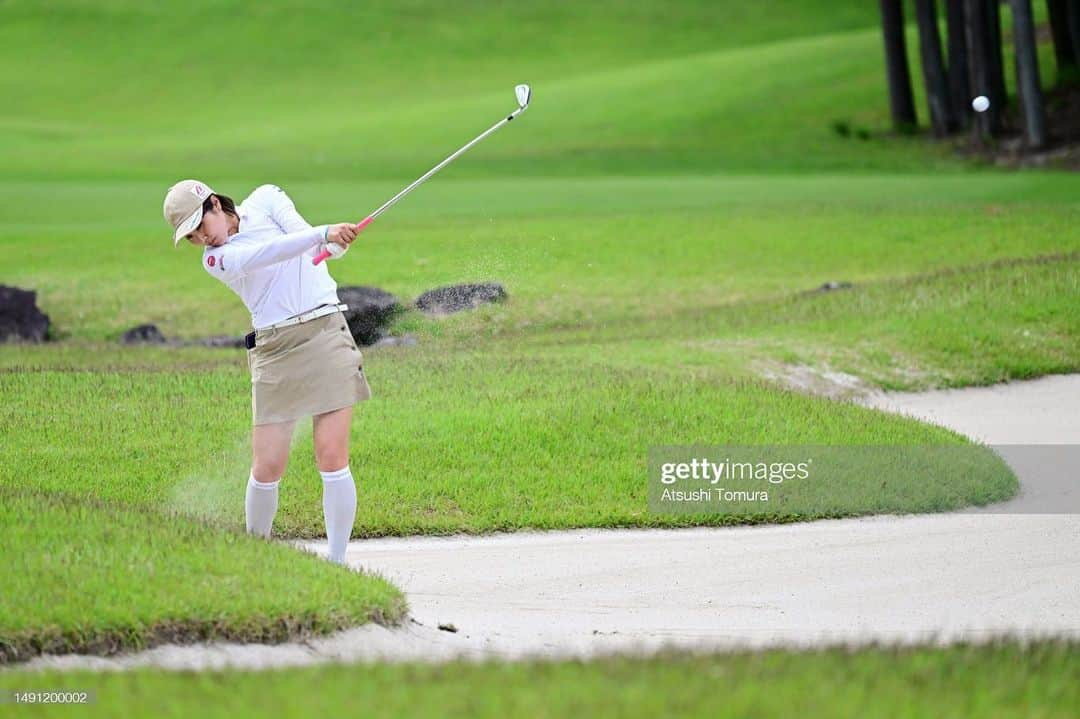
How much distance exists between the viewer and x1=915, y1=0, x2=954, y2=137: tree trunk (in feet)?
123

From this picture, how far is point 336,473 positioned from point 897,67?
114 ft

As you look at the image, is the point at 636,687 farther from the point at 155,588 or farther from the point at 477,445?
the point at 477,445

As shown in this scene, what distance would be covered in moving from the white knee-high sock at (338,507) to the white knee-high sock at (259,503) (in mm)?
357

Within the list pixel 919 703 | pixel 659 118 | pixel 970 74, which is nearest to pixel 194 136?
pixel 659 118

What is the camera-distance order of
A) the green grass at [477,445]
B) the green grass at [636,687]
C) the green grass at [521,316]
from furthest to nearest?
the green grass at [477,445] < the green grass at [521,316] < the green grass at [636,687]

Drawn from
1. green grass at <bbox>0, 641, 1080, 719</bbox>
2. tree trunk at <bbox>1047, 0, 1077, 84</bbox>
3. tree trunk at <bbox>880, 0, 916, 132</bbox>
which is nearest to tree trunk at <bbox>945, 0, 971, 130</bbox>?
tree trunk at <bbox>880, 0, 916, 132</bbox>

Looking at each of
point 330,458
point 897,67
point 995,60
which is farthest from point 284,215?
point 897,67

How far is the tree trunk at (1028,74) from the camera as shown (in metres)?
33.2

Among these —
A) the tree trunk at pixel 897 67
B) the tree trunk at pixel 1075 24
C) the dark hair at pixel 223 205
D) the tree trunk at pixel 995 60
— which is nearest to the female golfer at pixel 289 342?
the dark hair at pixel 223 205

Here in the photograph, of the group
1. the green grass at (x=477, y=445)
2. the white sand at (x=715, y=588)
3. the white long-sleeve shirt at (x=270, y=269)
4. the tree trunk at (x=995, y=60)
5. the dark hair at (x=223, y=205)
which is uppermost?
the tree trunk at (x=995, y=60)

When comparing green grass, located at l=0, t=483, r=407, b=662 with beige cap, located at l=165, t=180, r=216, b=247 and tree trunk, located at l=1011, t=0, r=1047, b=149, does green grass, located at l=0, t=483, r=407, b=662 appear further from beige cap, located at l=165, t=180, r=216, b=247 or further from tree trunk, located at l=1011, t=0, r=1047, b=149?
tree trunk, located at l=1011, t=0, r=1047, b=149

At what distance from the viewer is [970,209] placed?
88.3 feet

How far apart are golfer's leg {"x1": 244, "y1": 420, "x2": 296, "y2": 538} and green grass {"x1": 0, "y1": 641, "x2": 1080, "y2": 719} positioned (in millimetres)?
2654

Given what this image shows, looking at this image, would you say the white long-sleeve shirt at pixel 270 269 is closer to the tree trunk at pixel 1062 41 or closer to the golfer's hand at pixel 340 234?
the golfer's hand at pixel 340 234
